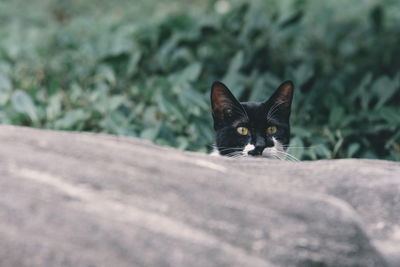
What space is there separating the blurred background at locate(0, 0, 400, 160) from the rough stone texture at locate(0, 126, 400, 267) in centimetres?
104

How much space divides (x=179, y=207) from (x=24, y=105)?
1.83 metres

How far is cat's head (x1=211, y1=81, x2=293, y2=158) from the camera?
8.26 ft

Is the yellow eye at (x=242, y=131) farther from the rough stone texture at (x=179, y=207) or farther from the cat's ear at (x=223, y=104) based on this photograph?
the rough stone texture at (x=179, y=207)

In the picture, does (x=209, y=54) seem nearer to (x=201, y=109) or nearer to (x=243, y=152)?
(x=201, y=109)

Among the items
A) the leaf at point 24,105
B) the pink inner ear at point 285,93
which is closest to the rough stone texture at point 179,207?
the pink inner ear at point 285,93

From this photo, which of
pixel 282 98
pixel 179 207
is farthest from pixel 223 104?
pixel 179 207

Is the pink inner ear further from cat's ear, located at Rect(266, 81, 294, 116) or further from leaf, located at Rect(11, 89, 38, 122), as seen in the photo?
leaf, located at Rect(11, 89, 38, 122)

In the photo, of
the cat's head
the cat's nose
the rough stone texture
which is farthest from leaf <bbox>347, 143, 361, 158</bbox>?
the rough stone texture

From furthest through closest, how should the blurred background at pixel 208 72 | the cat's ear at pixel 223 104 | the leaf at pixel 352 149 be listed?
1. the blurred background at pixel 208 72
2. the leaf at pixel 352 149
3. the cat's ear at pixel 223 104

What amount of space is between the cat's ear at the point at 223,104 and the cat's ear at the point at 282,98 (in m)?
0.13

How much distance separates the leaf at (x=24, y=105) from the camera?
3.23 m

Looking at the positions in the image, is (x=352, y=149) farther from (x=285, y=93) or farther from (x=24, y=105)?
(x=24, y=105)

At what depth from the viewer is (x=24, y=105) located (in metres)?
3.27

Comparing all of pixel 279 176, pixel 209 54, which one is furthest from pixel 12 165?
pixel 209 54
